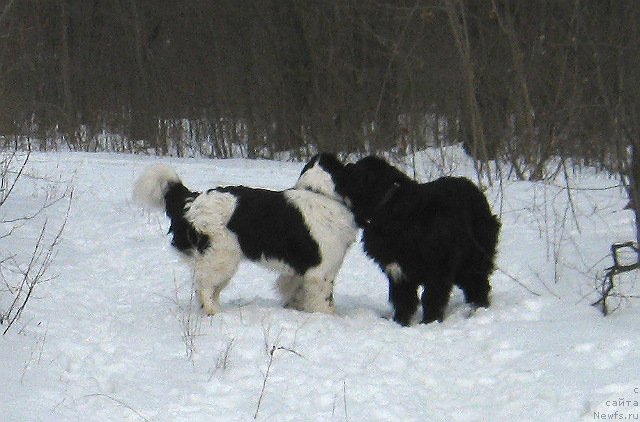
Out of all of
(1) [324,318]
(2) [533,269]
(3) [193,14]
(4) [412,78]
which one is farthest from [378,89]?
(1) [324,318]

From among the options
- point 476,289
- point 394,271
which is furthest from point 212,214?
point 476,289

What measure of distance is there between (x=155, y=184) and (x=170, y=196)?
143mm

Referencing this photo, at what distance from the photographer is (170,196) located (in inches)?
255

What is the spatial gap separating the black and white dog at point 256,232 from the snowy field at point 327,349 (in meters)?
0.28

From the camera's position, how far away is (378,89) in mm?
18688

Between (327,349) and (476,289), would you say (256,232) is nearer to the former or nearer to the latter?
(327,349)

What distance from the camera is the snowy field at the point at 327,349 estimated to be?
4.08 m

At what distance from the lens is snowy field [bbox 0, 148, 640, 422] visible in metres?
4.08

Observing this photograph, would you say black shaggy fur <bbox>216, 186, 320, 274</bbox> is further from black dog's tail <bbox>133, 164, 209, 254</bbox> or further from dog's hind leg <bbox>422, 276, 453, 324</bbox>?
dog's hind leg <bbox>422, 276, 453, 324</bbox>

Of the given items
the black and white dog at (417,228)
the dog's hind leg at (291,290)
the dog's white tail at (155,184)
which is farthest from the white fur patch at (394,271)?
the dog's white tail at (155,184)

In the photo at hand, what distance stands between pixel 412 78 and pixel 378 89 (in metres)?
2.65

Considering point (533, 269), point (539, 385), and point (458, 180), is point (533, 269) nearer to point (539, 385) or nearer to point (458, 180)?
point (458, 180)

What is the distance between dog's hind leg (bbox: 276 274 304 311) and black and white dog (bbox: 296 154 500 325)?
60 centimetres

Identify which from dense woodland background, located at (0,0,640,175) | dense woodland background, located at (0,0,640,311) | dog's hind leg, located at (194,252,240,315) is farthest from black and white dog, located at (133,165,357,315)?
dense woodland background, located at (0,0,640,175)
